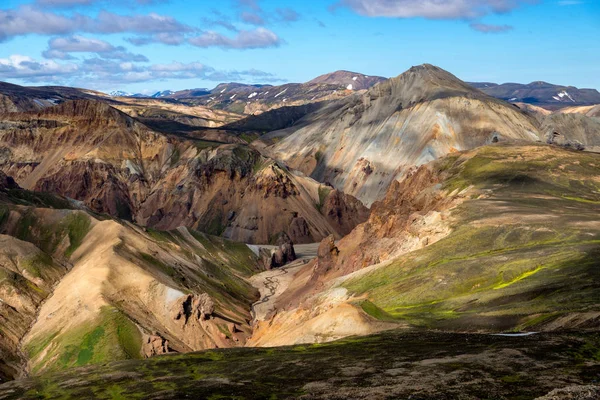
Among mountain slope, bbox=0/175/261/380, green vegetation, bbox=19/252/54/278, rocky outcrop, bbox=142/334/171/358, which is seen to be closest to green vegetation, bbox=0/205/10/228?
mountain slope, bbox=0/175/261/380

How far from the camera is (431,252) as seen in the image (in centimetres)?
11294

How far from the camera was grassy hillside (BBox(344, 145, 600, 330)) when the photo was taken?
7281 centimetres

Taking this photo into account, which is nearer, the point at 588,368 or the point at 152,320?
the point at 588,368

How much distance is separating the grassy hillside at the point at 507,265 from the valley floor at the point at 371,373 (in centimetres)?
932

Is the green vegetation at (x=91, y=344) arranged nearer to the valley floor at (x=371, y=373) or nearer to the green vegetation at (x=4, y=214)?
the valley floor at (x=371, y=373)

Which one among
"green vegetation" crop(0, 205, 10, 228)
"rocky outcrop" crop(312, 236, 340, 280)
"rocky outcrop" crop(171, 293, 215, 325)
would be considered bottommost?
"rocky outcrop" crop(171, 293, 215, 325)

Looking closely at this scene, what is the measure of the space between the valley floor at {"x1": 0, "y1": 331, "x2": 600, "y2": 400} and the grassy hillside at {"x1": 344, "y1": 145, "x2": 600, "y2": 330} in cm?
932

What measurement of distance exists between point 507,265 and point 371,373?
4848cm

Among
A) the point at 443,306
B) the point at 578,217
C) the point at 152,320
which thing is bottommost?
the point at 152,320

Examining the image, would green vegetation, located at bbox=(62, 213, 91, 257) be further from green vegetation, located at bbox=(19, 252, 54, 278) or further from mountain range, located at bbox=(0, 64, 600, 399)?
green vegetation, located at bbox=(19, 252, 54, 278)

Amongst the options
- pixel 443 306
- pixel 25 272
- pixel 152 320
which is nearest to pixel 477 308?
pixel 443 306

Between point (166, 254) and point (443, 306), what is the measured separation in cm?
8021

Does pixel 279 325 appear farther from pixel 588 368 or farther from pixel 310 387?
pixel 588 368

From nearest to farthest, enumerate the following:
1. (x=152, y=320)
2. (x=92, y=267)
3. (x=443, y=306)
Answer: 1. (x=443, y=306)
2. (x=152, y=320)
3. (x=92, y=267)
